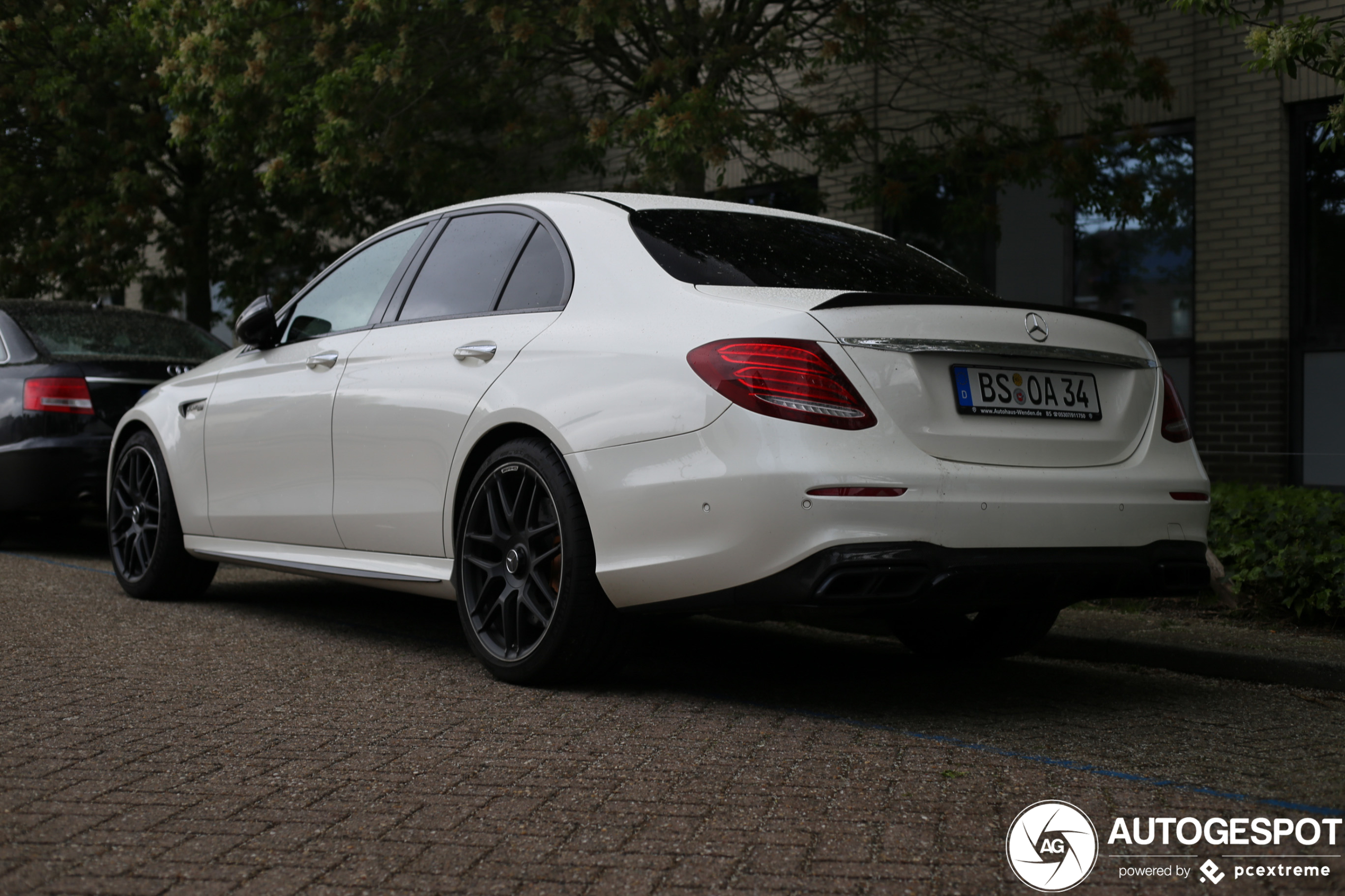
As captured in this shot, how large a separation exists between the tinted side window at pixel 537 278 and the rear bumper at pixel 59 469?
4.58 m

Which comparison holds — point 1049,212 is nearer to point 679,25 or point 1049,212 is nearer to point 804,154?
point 804,154

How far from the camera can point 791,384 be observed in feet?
12.6

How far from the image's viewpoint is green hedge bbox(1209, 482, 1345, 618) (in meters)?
5.70

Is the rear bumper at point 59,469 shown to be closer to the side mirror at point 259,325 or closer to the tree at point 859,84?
the side mirror at point 259,325

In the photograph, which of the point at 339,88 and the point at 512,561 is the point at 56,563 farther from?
the point at 512,561

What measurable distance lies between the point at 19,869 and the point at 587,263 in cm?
253

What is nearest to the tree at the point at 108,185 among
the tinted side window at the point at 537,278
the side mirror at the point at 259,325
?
the side mirror at the point at 259,325

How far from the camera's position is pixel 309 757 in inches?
143

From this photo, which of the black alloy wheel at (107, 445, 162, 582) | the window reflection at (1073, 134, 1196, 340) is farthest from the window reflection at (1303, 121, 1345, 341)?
the black alloy wheel at (107, 445, 162, 582)

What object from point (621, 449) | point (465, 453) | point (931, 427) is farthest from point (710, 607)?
point (465, 453)

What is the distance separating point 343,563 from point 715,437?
6.94 feet

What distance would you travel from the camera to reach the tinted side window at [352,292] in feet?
18.4

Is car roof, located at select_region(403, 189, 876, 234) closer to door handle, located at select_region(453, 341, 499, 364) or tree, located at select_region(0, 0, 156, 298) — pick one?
door handle, located at select_region(453, 341, 499, 364)

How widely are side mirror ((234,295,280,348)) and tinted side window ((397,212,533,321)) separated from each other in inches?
36.4
